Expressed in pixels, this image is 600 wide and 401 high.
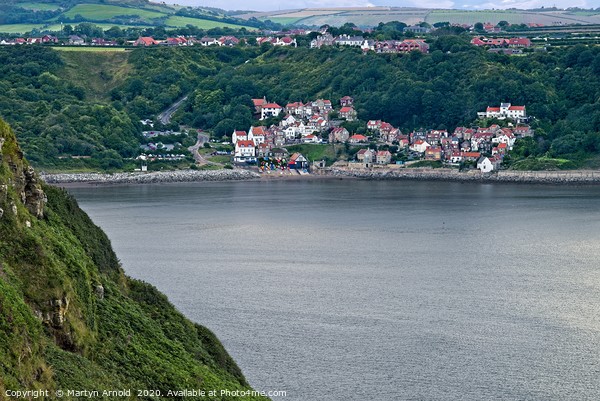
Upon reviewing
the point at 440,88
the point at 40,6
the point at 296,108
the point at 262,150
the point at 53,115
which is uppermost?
the point at 40,6

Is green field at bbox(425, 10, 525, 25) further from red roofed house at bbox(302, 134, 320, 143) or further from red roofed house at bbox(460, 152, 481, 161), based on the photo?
red roofed house at bbox(460, 152, 481, 161)

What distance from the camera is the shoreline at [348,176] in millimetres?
51844

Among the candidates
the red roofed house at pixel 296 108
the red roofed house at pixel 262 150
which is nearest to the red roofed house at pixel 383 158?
the red roofed house at pixel 262 150

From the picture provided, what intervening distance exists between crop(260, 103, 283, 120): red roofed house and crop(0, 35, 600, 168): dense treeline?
850 mm

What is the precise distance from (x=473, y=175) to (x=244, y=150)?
12.3 metres

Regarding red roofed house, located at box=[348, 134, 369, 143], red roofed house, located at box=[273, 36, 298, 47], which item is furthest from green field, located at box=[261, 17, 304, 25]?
red roofed house, located at box=[348, 134, 369, 143]

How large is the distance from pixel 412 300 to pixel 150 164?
109ft

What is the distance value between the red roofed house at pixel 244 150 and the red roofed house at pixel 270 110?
6.72 meters

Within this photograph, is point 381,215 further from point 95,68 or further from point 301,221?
point 95,68

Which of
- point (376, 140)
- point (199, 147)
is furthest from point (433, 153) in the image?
point (199, 147)

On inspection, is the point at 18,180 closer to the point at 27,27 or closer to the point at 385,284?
the point at 385,284

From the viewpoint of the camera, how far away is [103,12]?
366 ft

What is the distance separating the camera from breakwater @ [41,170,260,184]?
51500 millimetres

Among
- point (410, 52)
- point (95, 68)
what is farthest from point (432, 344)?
point (95, 68)
